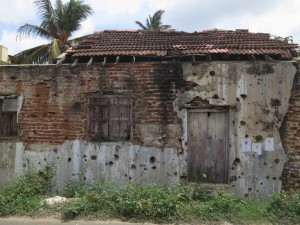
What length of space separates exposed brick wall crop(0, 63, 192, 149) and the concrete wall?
0.9 inches

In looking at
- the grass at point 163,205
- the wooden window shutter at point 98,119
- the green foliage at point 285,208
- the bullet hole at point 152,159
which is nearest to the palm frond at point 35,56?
the wooden window shutter at point 98,119

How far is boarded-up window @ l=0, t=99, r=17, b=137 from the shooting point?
8.76 meters

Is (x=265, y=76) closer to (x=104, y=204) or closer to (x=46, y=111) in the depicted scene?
(x=104, y=204)

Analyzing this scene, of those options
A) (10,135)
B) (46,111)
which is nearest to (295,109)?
(46,111)

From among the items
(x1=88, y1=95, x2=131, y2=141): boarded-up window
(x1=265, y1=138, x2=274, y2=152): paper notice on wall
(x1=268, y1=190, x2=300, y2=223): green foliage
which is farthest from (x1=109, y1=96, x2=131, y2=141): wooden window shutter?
(x1=268, y1=190, x2=300, y2=223): green foliage

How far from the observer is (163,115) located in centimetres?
800

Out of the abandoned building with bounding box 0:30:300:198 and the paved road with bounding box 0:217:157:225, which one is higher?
the abandoned building with bounding box 0:30:300:198

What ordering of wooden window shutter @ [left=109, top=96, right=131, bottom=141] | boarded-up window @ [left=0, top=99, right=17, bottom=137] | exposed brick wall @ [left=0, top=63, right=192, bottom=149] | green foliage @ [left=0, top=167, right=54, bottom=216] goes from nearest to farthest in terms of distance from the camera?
green foliage @ [left=0, top=167, right=54, bottom=216] → exposed brick wall @ [left=0, top=63, right=192, bottom=149] → wooden window shutter @ [left=109, top=96, right=131, bottom=141] → boarded-up window @ [left=0, top=99, right=17, bottom=137]

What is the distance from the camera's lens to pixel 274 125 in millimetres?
7703

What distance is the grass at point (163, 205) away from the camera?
6.45 metres

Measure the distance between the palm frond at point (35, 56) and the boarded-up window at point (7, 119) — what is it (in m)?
11.9

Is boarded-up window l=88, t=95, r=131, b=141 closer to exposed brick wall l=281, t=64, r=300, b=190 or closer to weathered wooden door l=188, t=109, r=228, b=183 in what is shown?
weathered wooden door l=188, t=109, r=228, b=183

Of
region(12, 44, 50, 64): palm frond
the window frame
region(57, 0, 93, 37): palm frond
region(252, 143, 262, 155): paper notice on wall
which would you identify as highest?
region(57, 0, 93, 37): palm frond

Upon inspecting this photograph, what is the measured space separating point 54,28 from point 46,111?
14.3 metres
